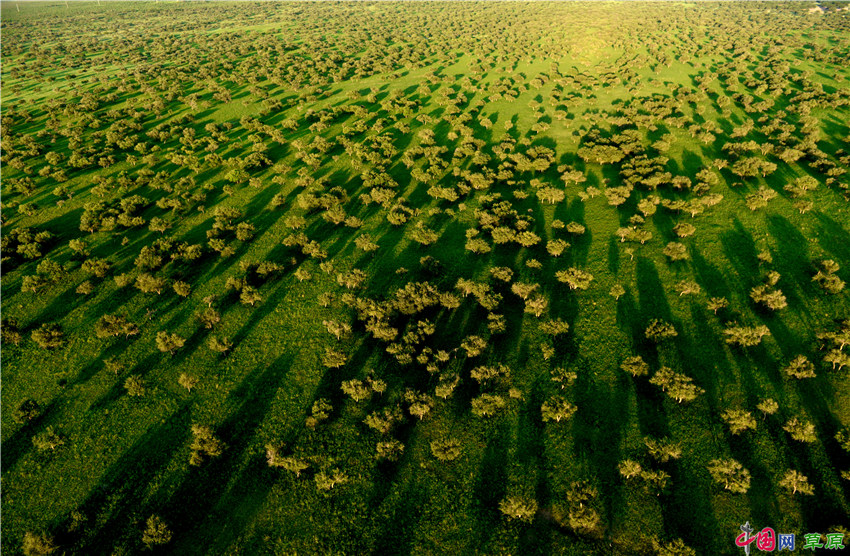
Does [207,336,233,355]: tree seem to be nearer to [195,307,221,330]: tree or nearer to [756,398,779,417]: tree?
[195,307,221,330]: tree

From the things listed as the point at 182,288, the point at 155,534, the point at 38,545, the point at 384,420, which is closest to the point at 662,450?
the point at 384,420

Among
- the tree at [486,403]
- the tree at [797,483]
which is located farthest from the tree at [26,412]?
the tree at [797,483]

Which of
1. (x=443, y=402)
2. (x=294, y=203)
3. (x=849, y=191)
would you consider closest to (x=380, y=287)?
(x=443, y=402)

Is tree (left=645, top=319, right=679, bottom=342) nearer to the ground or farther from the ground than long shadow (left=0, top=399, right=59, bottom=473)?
farther from the ground

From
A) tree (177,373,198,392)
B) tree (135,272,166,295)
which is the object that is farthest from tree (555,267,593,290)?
tree (135,272,166,295)

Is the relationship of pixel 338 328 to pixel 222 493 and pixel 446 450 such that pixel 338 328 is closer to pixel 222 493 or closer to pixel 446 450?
pixel 446 450

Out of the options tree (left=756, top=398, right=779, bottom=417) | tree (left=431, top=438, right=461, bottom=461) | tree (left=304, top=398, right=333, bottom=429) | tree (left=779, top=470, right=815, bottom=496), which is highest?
tree (left=756, top=398, right=779, bottom=417)

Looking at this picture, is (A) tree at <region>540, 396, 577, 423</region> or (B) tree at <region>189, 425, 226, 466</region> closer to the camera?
(B) tree at <region>189, 425, 226, 466</region>
